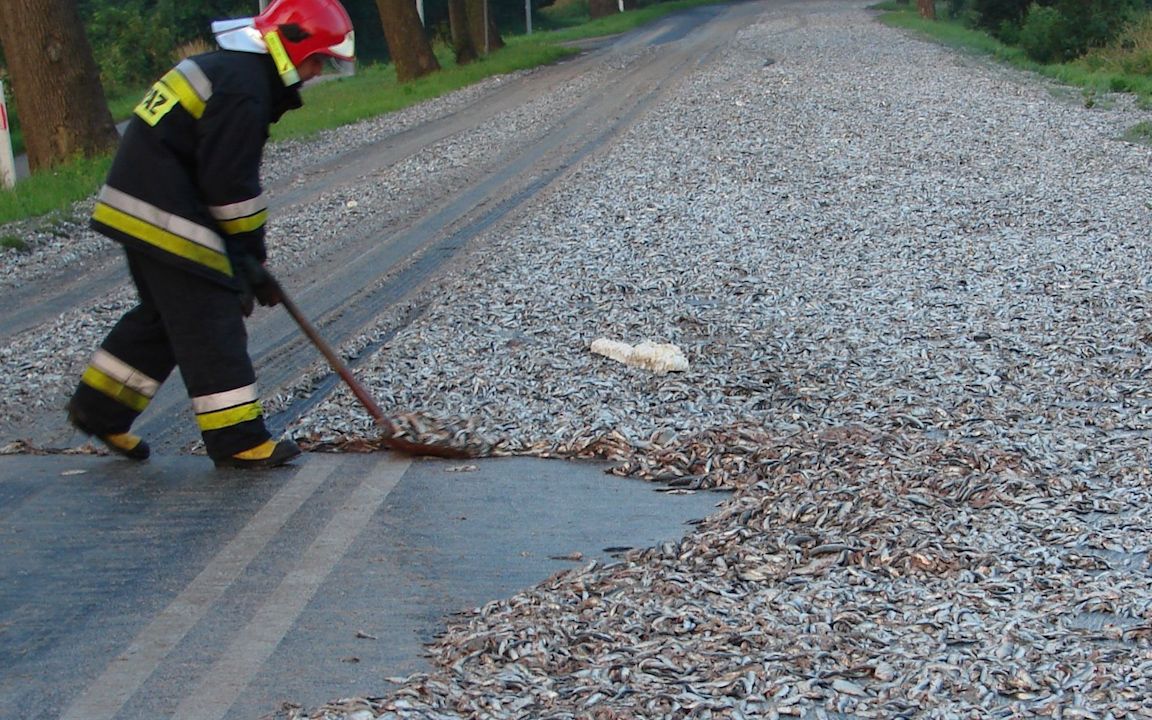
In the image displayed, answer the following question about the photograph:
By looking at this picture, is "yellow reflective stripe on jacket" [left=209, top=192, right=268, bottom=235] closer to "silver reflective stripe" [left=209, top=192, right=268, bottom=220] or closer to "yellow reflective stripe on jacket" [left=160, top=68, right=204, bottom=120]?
"silver reflective stripe" [left=209, top=192, right=268, bottom=220]

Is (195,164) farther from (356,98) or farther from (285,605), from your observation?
(356,98)

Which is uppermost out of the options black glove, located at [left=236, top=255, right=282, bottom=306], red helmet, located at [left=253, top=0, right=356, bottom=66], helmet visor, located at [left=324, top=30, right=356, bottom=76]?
red helmet, located at [left=253, top=0, right=356, bottom=66]

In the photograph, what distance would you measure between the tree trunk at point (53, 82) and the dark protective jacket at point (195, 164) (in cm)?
1066

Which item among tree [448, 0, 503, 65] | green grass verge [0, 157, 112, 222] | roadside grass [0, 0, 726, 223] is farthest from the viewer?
tree [448, 0, 503, 65]

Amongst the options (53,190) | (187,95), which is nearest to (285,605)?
(187,95)

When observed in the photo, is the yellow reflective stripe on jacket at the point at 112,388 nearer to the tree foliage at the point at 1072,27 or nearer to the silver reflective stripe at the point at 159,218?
the silver reflective stripe at the point at 159,218

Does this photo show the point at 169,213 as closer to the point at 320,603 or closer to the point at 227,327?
the point at 227,327

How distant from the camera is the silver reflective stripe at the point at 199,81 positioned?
550cm

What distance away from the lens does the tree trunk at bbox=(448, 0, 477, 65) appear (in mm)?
31906

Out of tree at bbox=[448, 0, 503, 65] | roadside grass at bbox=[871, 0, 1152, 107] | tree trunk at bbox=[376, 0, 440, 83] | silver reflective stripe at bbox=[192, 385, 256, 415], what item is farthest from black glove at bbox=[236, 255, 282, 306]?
tree at bbox=[448, 0, 503, 65]

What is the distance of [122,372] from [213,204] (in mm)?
899

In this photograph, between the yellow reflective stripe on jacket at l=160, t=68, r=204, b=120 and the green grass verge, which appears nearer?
the yellow reflective stripe on jacket at l=160, t=68, r=204, b=120

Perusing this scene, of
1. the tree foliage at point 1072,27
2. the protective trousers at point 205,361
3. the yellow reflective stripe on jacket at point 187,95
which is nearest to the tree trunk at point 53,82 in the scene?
the protective trousers at point 205,361

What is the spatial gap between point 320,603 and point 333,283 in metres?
5.51
